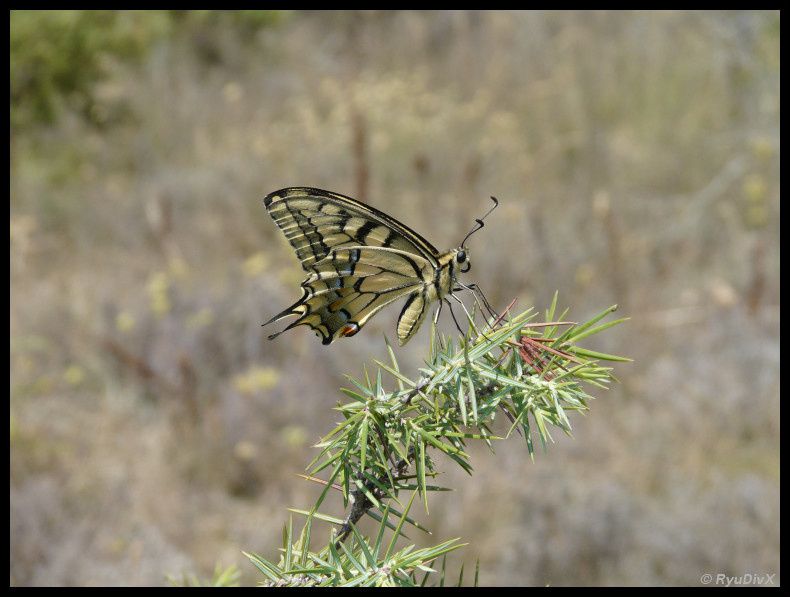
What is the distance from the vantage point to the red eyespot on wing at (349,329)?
1.67m

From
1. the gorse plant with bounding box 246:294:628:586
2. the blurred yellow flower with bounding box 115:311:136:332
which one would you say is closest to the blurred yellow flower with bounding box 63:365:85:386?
the blurred yellow flower with bounding box 115:311:136:332

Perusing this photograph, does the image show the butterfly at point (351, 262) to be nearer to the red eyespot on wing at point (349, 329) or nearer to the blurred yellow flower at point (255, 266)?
the red eyespot on wing at point (349, 329)

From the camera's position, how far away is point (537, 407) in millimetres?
885

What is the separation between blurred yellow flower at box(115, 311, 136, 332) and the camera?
A: 4.94 metres

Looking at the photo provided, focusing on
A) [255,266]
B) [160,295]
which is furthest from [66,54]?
[255,266]

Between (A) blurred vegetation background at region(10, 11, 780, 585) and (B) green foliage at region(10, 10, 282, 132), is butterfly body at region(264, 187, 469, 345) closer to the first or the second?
(A) blurred vegetation background at region(10, 11, 780, 585)

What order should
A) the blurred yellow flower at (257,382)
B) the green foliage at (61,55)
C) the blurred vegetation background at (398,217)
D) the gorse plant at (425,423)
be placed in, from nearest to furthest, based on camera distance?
1. the gorse plant at (425,423)
2. the blurred vegetation background at (398,217)
3. the blurred yellow flower at (257,382)
4. the green foliage at (61,55)

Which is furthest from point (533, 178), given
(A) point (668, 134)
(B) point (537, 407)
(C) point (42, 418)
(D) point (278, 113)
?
(B) point (537, 407)

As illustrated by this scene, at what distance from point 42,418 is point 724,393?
422 cm

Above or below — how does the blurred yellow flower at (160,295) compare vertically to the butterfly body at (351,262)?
above

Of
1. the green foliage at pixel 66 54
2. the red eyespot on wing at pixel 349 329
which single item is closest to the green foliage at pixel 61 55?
the green foliage at pixel 66 54

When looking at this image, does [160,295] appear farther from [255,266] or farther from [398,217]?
Result: [398,217]

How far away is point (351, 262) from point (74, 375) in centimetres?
378
